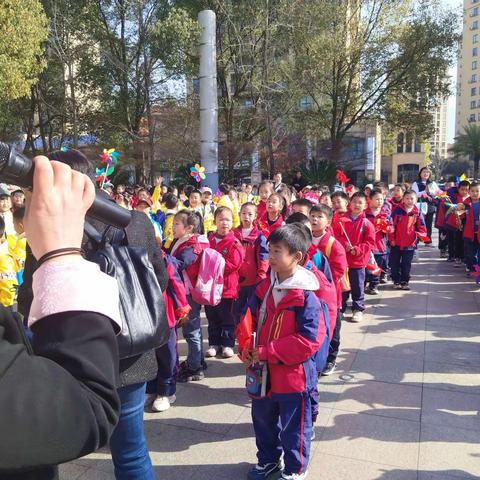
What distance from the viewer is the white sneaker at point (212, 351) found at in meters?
4.71

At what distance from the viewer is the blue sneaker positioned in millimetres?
2719

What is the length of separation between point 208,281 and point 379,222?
375 centimetres

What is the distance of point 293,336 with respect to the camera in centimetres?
254

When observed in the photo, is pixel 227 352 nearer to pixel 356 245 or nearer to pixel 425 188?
pixel 356 245

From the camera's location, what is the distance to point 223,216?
4.82 meters

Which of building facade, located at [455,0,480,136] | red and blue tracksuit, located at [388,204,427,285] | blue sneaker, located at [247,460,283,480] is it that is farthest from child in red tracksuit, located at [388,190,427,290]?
building facade, located at [455,0,480,136]

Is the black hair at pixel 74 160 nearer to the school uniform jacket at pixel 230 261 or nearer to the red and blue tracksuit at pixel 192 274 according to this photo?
the red and blue tracksuit at pixel 192 274

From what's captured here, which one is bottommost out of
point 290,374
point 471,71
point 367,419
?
point 367,419

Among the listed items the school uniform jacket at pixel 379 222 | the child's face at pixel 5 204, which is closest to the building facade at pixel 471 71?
the school uniform jacket at pixel 379 222

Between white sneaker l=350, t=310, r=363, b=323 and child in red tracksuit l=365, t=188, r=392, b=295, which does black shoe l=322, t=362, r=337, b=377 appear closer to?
white sneaker l=350, t=310, r=363, b=323

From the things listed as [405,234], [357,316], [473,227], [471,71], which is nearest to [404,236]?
[405,234]

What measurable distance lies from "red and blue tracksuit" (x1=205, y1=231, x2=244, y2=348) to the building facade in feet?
284

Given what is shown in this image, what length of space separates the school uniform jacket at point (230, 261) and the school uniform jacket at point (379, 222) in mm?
2935

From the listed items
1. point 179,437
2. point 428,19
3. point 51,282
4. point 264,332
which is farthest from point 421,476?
point 428,19
